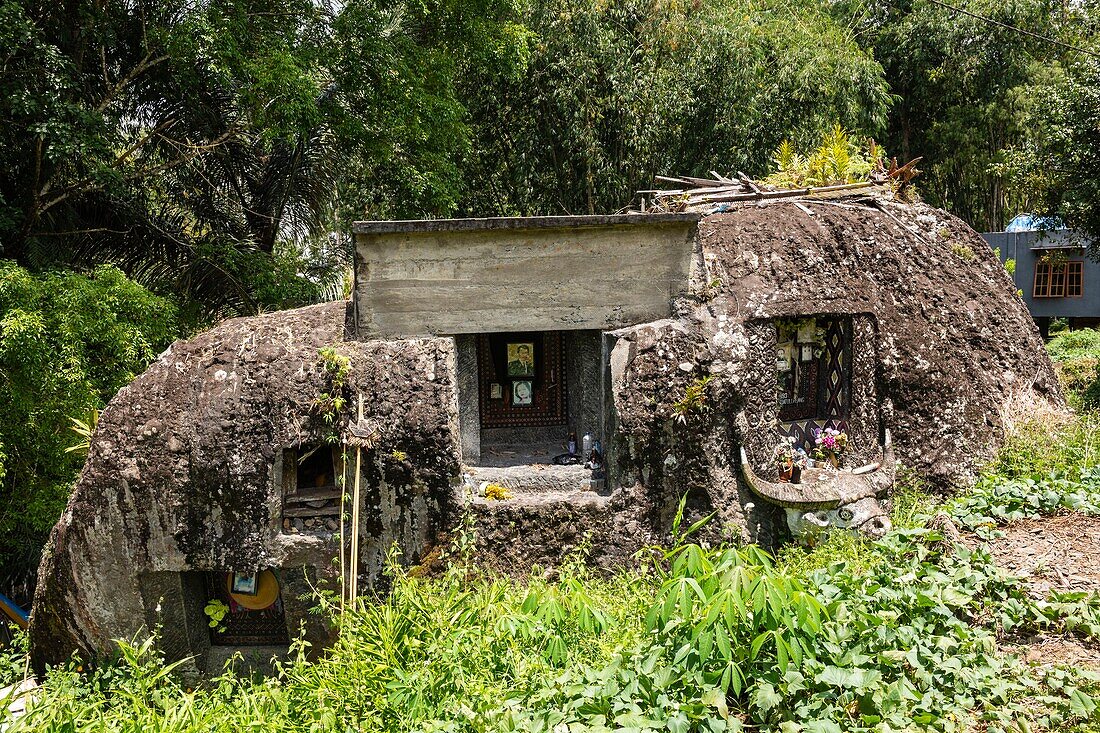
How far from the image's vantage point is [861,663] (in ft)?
12.9

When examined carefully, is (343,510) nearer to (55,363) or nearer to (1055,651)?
(55,363)

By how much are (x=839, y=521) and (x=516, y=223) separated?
4.44 m

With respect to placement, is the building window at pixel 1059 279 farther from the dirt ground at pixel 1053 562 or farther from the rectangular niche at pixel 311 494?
the rectangular niche at pixel 311 494

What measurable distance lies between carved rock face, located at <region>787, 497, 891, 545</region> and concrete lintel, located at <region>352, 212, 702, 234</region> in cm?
327

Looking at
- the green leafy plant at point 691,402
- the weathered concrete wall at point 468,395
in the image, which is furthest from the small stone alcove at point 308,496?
the green leafy plant at point 691,402

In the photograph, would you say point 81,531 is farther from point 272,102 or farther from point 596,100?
point 596,100

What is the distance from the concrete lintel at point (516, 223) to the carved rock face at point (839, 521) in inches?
129

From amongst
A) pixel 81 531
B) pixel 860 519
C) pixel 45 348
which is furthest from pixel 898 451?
pixel 45 348

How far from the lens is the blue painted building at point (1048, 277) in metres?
20.1

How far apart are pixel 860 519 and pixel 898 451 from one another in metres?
1.31

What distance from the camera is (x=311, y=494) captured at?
294 inches

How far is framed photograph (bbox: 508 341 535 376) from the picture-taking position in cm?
890

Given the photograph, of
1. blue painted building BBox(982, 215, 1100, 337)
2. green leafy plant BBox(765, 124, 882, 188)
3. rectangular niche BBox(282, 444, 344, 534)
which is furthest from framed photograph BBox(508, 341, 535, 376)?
blue painted building BBox(982, 215, 1100, 337)

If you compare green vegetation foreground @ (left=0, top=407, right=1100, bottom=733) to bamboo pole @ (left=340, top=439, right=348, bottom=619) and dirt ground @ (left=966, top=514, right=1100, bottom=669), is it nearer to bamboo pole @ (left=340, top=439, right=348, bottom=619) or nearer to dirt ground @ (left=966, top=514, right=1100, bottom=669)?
dirt ground @ (left=966, top=514, right=1100, bottom=669)
